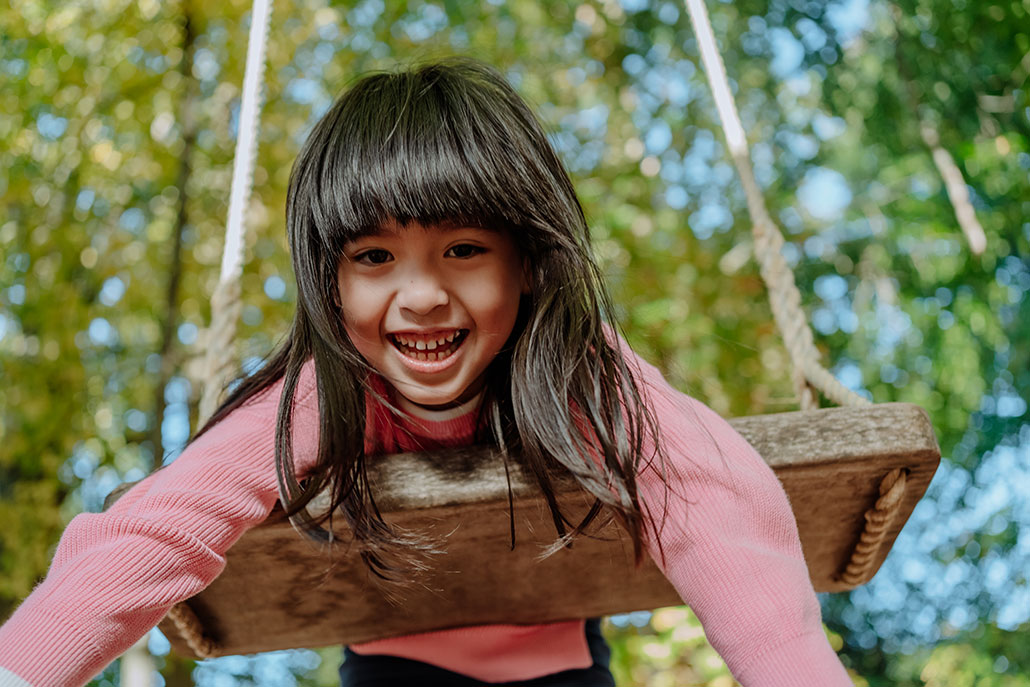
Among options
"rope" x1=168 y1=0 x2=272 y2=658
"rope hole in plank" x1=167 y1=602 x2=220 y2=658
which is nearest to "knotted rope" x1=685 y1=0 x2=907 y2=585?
"rope" x1=168 y1=0 x2=272 y2=658

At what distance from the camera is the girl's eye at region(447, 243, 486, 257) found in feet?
2.66

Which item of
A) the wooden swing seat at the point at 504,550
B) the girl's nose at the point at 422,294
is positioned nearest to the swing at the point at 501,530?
the wooden swing seat at the point at 504,550

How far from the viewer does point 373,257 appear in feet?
2.69

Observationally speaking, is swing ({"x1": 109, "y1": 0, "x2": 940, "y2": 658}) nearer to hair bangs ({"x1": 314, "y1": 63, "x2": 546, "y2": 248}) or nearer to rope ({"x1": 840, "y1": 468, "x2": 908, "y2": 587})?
rope ({"x1": 840, "y1": 468, "x2": 908, "y2": 587})

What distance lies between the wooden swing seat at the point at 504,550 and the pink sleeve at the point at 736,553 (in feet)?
0.16

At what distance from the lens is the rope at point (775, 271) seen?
115 cm

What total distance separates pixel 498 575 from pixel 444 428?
0.17m

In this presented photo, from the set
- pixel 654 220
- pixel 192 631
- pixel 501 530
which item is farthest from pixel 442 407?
pixel 654 220

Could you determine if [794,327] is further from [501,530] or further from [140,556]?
[140,556]

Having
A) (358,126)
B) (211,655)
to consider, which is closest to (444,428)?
(358,126)

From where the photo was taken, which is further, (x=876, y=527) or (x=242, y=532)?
(x=876, y=527)

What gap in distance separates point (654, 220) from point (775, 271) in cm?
200

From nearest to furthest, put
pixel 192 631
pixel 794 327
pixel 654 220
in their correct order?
1. pixel 192 631
2. pixel 794 327
3. pixel 654 220

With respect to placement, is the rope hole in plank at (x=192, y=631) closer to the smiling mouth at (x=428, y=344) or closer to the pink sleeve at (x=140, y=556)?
the pink sleeve at (x=140, y=556)
